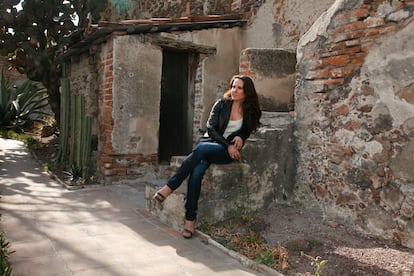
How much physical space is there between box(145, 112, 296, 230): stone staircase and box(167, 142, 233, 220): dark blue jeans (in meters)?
0.11

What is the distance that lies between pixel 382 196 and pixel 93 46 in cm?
536

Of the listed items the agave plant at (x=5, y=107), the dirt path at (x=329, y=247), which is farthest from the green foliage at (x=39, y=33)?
the dirt path at (x=329, y=247)

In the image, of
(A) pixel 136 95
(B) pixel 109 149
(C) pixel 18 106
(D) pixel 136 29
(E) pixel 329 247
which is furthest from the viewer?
(C) pixel 18 106

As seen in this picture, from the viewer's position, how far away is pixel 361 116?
3.29 metres

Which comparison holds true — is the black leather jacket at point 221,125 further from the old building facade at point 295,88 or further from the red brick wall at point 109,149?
the red brick wall at point 109,149

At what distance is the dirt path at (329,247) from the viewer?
258cm

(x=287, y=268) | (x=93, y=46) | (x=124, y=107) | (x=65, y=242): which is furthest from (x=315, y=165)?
(x=93, y=46)

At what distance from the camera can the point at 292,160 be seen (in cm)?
399

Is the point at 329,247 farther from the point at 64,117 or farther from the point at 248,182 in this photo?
the point at 64,117

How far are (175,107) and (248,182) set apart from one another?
11.1 ft

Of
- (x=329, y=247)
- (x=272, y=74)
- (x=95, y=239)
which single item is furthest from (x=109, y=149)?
(x=329, y=247)

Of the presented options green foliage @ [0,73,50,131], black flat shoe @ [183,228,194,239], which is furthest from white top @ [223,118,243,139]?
green foliage @ [0,73,50,131]

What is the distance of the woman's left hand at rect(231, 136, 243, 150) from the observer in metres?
3.52

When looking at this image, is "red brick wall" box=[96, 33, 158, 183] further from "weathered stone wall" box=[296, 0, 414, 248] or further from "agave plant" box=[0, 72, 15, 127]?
"agave plant" box=[0, 72, 15, 127]
